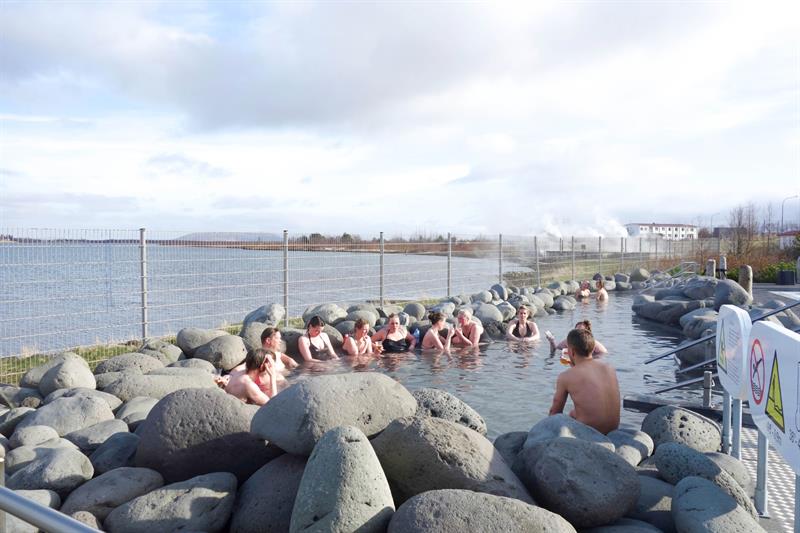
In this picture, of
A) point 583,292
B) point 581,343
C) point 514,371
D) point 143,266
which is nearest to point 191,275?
point 143,266

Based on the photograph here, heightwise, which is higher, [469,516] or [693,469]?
[469,516]

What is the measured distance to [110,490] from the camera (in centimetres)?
436

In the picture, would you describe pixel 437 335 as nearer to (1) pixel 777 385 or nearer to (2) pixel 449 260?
(2) pixel 449 260

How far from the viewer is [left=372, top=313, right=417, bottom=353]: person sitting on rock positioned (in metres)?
12.7

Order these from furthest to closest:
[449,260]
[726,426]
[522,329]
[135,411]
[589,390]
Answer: [449,260]
[522,329]
[135,411]
[589,390]
[726,426]

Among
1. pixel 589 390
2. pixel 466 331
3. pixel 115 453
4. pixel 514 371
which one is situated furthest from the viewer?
pixel 466 331

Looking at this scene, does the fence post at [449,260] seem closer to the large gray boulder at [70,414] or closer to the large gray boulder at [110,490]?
the large gray boulder at [70,414]

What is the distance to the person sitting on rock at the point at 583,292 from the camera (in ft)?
75.0

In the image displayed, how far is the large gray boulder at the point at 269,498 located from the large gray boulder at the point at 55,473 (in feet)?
4.19

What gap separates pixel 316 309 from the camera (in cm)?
1402

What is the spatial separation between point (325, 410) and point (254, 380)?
3709 millimetres

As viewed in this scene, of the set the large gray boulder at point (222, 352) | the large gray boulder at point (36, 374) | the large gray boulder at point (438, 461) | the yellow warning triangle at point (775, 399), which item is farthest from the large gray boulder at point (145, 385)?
the yellow warning triangle at point (775, 399)

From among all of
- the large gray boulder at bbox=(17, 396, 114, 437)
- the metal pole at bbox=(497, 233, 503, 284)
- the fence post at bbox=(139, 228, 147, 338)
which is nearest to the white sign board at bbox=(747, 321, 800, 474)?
the large gray boulder at bbox=(17, 396, 114, 437)

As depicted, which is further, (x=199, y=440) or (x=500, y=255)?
(x=500, y=255)
